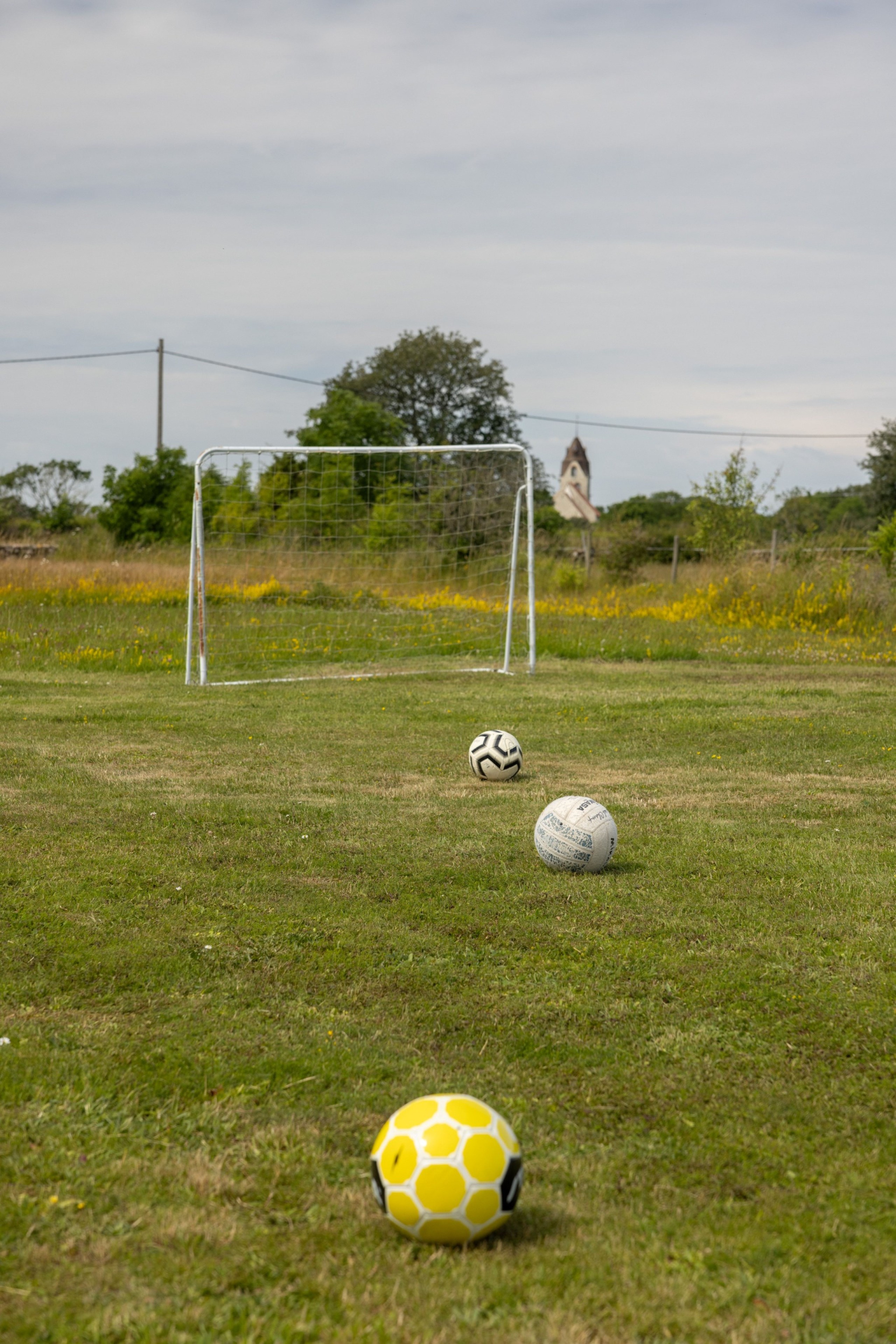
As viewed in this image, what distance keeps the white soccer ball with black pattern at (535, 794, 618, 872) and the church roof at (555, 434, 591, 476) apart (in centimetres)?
14335

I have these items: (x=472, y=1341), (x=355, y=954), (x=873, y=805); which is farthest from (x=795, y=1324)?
(x=873, y=805)

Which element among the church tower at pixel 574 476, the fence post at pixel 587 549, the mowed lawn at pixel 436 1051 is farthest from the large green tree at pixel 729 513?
the church tower at pixel 574 476

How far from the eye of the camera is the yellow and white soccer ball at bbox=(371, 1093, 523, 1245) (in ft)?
8.97

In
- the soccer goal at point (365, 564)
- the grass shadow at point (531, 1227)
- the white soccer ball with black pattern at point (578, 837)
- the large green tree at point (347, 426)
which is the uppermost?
the large green tree at point (347, 426)

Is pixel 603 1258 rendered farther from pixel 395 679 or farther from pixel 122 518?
pixel 122 518

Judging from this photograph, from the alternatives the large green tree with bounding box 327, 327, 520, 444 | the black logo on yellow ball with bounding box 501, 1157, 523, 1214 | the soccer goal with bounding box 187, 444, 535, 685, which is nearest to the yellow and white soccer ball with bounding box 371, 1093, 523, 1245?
the black logo on yellow ball with bounding box 501, 1157, 523, 1214

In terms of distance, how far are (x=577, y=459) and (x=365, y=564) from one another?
438 feet

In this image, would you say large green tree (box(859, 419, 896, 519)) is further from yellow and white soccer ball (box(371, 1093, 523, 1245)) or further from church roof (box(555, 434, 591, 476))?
church roof (box(555, 434, 591, 476))

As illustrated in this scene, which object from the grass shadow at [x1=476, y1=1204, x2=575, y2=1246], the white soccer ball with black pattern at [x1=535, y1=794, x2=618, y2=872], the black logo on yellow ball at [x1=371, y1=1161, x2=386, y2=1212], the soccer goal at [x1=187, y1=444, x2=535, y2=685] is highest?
the soccer goal at [x1=187, y1=444, x2=535, y2=685]

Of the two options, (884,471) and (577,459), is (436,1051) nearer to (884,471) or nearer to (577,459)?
(884,471)

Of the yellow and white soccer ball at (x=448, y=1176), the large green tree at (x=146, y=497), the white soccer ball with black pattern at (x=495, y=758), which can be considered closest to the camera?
the yellow and white soccer ball at (x=448, y=1176)

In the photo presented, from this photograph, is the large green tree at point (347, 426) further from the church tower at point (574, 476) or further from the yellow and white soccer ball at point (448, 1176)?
the church tower at point (574, 476)

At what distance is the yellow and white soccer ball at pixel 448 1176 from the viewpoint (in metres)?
2.73

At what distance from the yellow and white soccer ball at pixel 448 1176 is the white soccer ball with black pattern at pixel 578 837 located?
122 inches
